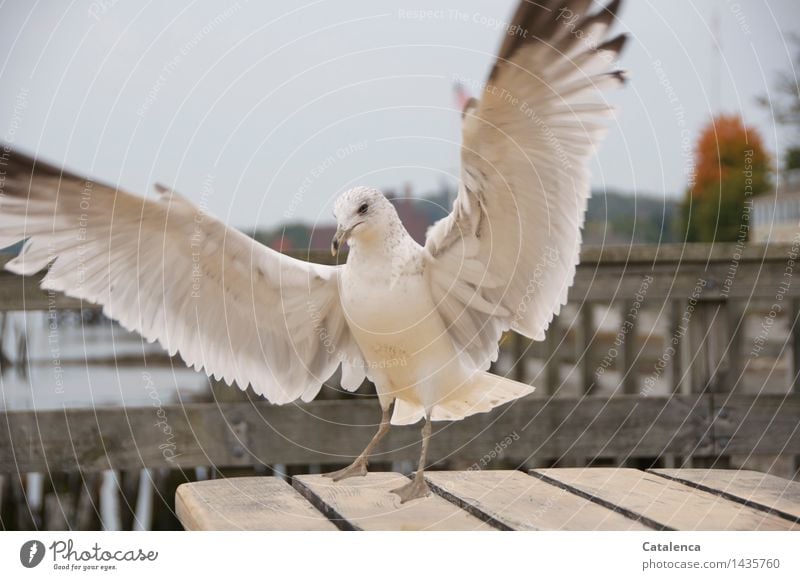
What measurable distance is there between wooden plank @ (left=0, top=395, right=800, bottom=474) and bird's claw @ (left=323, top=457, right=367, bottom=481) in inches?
13.2

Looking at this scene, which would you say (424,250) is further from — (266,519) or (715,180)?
(715,180)

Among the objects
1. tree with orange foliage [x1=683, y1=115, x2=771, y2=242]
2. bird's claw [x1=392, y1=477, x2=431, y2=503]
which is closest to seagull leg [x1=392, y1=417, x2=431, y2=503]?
bird's claw [x1=392, y1=477, x2=431, y2=503]

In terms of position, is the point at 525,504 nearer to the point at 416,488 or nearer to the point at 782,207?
the point at 416,488

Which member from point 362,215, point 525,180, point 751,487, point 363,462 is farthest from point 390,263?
point 751,487

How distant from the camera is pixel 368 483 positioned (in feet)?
5.35

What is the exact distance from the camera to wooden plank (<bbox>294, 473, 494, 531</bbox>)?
4.69 feet

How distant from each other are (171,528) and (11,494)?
1.06 feet

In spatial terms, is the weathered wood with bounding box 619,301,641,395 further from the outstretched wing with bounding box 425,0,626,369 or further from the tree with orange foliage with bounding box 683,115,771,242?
the outstretched wing with bounding box 425,0,626,369

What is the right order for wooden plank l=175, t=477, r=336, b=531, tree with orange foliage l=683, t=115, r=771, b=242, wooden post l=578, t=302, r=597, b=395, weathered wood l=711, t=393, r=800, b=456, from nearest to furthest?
1. wooden plank l=175, t=477, r=336, b=531
2. tree with orange foliage l=683, t=115, r=771, b=242
3. weathered wood l=711, t=393, r=800, b=456
4. wooden post l=578, t=302, r=597, b=395

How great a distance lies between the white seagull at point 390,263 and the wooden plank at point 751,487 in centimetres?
32

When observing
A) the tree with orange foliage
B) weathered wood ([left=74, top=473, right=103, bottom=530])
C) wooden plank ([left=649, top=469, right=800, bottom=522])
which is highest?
the tree with orange foliage

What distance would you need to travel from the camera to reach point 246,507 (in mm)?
1456
